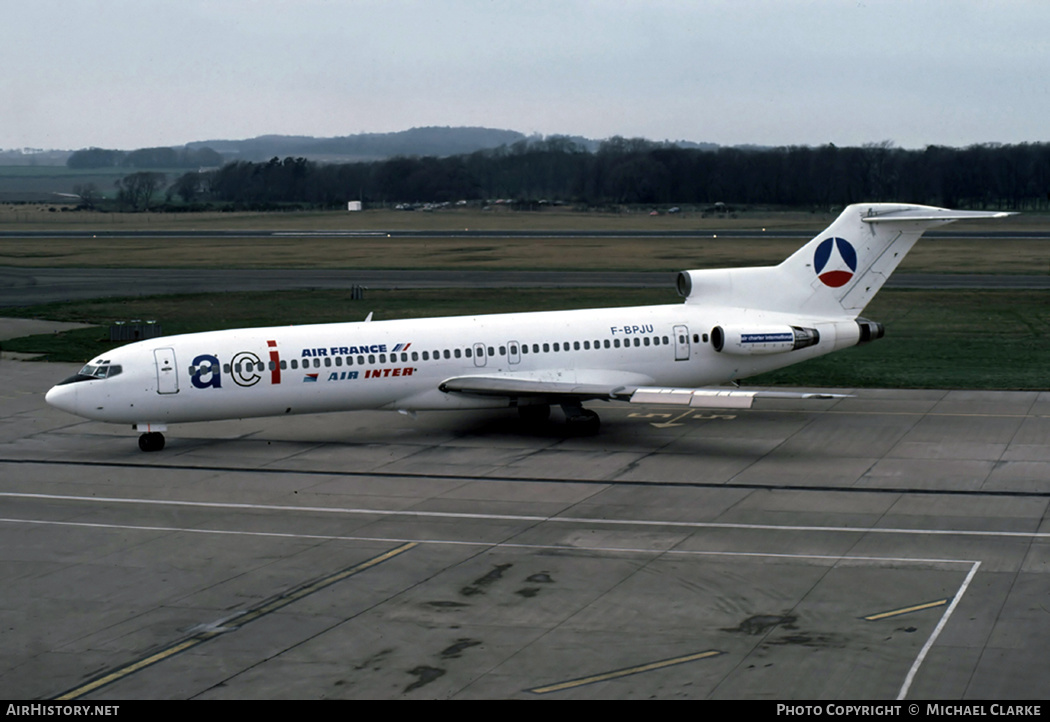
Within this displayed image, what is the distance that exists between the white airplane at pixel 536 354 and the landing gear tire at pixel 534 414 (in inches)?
1.7

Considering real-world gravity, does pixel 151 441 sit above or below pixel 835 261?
below

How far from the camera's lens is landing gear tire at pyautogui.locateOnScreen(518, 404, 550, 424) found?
1379 inches

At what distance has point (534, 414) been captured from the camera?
115 feet

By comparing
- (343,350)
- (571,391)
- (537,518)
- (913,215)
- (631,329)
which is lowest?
(537,518)

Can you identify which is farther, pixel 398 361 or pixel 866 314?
pixel 866 314

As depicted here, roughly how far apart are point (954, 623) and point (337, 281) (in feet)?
199

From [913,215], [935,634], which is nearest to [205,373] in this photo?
[935,634]

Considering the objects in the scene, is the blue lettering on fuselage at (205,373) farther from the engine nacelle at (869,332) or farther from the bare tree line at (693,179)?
the bare tree line at (693,179)

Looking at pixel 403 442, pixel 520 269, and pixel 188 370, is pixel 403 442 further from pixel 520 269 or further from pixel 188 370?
pixel 520 269

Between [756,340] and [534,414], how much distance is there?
6965mm

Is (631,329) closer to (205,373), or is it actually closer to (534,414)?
(534,414)

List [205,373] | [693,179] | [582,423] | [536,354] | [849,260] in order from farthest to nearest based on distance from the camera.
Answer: [693,179] → [849,260] → [536,354] → [582,423] → [205,373]

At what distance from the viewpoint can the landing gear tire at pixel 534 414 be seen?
3503 centimetres

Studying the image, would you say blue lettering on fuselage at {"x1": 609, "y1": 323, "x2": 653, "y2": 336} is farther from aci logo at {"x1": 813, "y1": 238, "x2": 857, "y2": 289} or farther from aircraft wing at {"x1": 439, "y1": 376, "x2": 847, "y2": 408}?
aci logo at {"x1": 813, "y1": 238, "x2": 857, "y2": 289}
